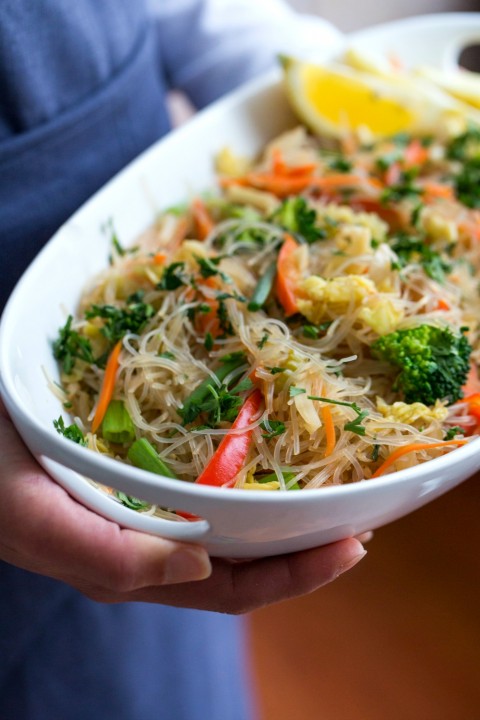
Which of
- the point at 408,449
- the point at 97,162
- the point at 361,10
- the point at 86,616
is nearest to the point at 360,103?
the point at 97,162

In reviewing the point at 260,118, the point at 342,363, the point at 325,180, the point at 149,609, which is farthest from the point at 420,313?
the point at 149,609

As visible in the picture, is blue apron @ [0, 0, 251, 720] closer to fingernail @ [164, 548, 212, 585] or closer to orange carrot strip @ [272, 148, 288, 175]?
orange carrot strip @ [272, 148, 288, 175]

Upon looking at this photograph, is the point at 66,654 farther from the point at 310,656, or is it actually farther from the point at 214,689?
the point at 310,656

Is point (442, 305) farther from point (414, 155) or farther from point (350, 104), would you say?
point (350, 104)

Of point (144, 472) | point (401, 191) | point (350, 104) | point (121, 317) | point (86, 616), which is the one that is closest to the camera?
point (144, 472)

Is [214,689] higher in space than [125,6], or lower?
lower

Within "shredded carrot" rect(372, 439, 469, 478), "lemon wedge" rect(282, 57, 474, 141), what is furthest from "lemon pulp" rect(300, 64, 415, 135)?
"shredded carrot" rect(372, 439, 469, 478)
